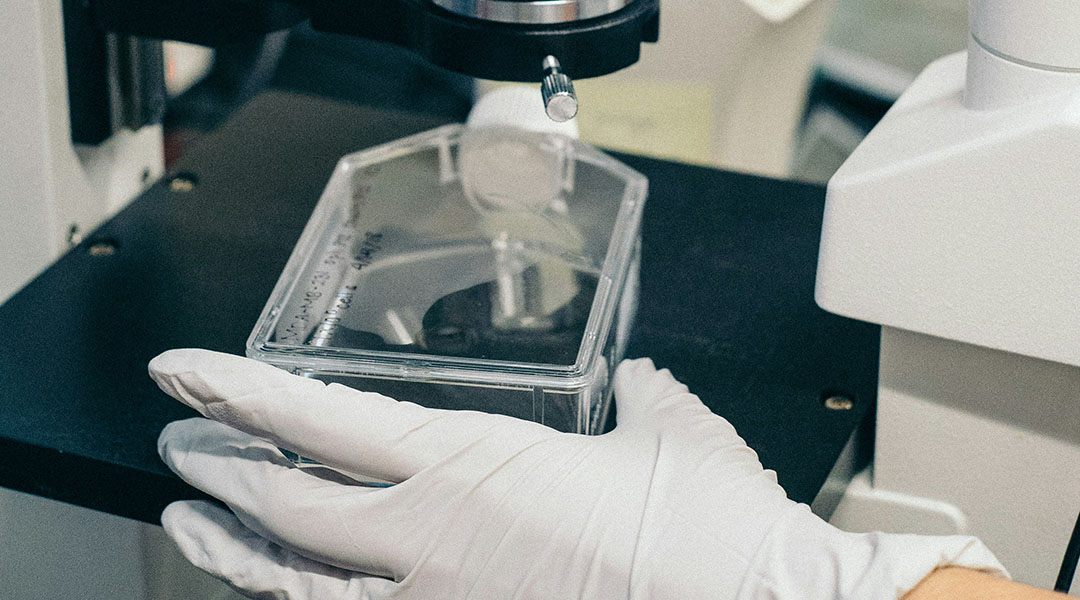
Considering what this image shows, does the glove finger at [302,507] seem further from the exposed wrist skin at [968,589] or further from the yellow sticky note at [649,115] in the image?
the yellow sticky note at [649,115]

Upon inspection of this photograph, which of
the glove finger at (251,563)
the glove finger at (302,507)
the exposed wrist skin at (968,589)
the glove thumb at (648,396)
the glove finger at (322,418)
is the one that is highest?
the glove finger at (322,418)

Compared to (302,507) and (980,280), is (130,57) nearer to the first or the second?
(302,507)

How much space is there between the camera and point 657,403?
2.83ft

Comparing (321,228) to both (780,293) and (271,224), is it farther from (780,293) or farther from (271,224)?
(780,293)

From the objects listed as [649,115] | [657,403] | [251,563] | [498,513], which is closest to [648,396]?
[657,403]

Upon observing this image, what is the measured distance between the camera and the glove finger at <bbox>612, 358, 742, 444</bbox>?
2.74 feet

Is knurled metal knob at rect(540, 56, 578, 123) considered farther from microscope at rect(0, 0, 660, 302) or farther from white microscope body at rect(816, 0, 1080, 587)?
white microscope body at rect(816, 0, 1080, 587)

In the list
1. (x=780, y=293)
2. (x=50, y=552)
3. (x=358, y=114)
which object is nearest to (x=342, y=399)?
(x=50, y=552)

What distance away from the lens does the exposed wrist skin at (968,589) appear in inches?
28.7

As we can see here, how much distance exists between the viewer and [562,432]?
2.71 feet

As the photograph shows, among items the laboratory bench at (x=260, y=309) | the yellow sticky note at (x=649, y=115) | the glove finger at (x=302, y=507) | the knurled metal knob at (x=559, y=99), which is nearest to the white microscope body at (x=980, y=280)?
the laboratory bench at (x=260, y=309)

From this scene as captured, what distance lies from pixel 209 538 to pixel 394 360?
179 mm

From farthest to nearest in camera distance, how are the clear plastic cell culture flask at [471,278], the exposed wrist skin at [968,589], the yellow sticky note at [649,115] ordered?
the yellow sticky note at [649,115] → the clear plastic cell culture flask at [471,278] → the exposed wrist skin at [968,589]

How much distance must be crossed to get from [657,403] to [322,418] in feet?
0.83
